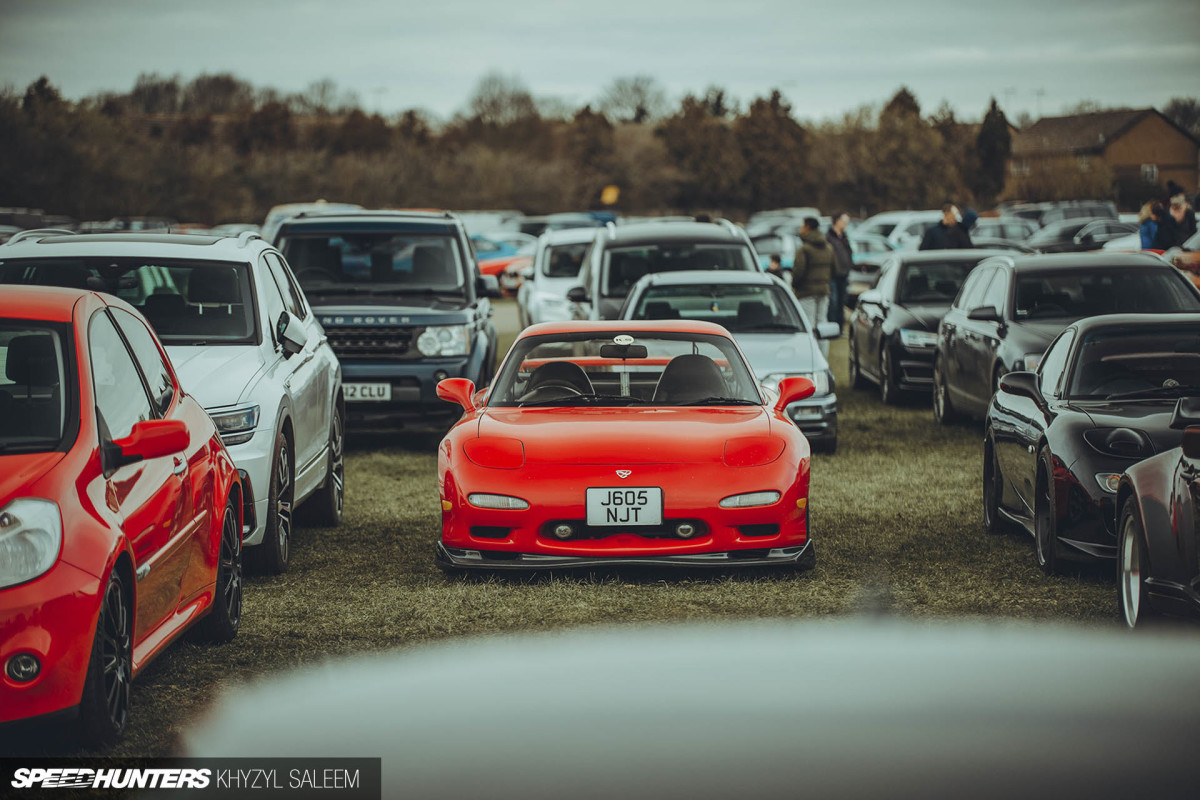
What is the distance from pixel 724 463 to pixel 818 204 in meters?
93.0

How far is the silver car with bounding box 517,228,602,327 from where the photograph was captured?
20.5 metres

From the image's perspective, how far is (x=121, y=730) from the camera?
5.12 meters

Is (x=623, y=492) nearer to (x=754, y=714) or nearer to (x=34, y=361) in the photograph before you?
(x=754, y=714)

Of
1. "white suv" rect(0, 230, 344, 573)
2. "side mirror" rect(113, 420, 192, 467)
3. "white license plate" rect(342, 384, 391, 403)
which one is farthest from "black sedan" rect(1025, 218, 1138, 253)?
"side mirror" rect(113, 420, 192, 467)

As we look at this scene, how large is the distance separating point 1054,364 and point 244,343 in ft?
14.6

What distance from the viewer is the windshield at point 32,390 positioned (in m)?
5.09

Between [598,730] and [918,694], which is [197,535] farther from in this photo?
[918,694]

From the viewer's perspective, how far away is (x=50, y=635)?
15.0 feet

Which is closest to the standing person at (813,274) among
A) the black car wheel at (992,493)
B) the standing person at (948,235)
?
the standing person at (948,235)

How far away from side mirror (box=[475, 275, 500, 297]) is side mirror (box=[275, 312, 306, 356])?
4.79 m

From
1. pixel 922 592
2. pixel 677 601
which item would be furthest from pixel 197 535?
pixel 922 592

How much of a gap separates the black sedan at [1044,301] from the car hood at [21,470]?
8.72 m

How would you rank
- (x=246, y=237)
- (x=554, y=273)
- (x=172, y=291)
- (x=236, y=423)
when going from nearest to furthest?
(x=236, y=423) < (x=172, y=291) < (x=246, y=237) < (x=554, y=273)

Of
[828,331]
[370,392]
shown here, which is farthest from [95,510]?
[828,331]
